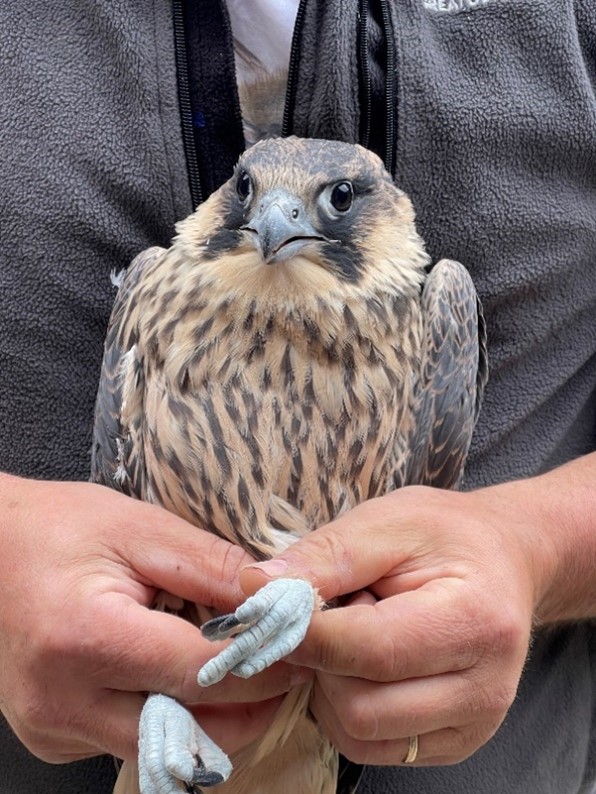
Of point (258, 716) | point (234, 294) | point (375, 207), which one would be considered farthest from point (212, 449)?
point (375, 207)

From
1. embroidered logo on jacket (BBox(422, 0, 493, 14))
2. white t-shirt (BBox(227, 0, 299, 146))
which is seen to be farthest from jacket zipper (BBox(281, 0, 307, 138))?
embroidered logo on jacket (BBox(422, 0, 493, 14))

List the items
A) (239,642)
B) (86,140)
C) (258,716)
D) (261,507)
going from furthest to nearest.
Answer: (86,140) < (261,507) < (258,716) < (239,642)

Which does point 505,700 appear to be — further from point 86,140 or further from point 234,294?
point 86,140

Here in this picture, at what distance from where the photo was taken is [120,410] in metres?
2.02

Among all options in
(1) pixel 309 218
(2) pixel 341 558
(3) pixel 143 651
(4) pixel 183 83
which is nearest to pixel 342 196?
(1) pixel 309 218

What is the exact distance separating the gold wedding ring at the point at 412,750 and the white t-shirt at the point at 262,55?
156cm

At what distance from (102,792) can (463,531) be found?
135 cm

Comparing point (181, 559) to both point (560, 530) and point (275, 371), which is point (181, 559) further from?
point (560, 530)

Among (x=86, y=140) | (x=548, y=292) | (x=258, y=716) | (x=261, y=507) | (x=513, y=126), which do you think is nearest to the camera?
(x=258, y=716)

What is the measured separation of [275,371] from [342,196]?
1.49 ft

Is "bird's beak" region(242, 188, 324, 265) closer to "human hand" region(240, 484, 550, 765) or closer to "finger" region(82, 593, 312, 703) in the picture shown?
"human hand" region(240, 484, 550, 765)

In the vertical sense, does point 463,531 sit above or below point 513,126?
below

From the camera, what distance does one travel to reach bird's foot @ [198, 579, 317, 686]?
137cm

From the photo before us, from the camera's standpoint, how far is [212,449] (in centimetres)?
191
